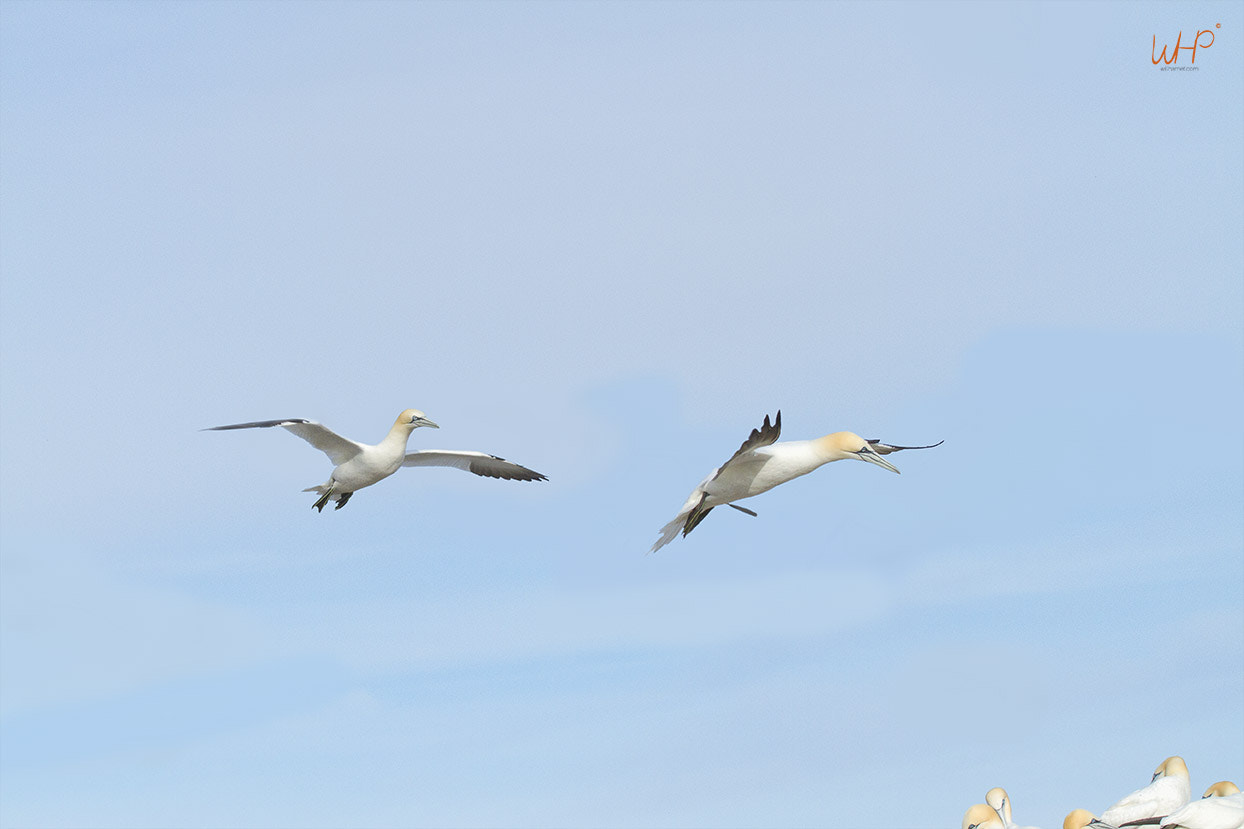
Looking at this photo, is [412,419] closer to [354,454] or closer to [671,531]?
[354,454]

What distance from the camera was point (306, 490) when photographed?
21.7 metres

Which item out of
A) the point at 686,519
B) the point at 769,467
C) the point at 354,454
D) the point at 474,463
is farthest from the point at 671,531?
the point at 474,463

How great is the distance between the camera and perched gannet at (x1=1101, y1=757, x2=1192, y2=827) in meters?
18.2

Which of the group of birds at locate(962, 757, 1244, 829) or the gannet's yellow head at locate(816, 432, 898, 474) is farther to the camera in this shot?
the gannet's yellow head at locate(816, 432, 898, 474)

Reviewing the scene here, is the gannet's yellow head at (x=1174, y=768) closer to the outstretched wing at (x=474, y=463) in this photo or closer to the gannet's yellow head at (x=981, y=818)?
the gannet's yellow head at (x=981, y=818)

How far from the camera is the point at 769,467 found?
17.0m

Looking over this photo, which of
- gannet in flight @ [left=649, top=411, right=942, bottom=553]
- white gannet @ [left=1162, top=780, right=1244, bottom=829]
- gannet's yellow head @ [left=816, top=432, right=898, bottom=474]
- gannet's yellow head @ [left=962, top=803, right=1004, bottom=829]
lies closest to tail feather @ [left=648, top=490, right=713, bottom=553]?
gannet in flight @ [left=649, top=411, right=942, bottom=553]

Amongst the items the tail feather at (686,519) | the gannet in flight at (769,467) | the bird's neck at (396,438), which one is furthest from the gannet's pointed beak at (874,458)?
the bird's neck at (396,438)

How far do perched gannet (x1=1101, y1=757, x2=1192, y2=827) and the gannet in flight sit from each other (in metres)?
4.80

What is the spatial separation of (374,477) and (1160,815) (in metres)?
10.4

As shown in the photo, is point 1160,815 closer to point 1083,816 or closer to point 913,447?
point 1083,816

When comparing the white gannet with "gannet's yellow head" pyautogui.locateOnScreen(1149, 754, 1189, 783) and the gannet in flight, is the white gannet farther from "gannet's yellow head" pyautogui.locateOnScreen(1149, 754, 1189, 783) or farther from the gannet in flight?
the gannet in flight

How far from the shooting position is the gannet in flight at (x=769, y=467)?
16.9m

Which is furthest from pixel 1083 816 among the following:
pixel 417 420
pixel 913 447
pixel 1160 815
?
pixel 417 420
